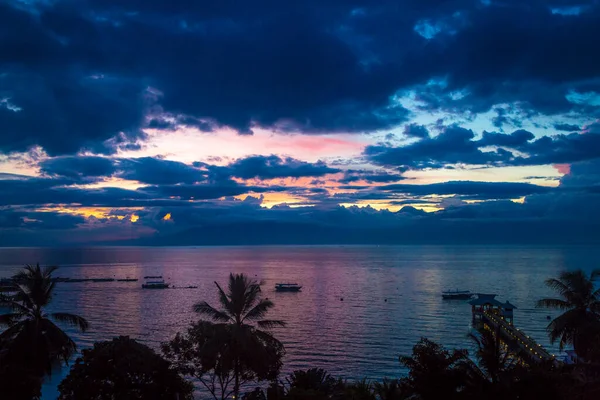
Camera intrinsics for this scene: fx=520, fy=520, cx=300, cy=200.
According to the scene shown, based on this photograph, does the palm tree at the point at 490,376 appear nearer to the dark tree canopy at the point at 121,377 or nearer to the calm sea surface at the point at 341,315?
the dark tree canopy at the point at 121,377

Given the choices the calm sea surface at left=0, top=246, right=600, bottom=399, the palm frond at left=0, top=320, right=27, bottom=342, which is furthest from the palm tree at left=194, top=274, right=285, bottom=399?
the calm sea surface at left=0, top=246, right=600, bottom=399

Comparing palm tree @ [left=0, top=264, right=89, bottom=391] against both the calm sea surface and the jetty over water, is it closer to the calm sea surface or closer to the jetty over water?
the calm sea surface

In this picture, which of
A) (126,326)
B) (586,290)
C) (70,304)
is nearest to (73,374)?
(586,290)

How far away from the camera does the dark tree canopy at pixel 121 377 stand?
25.0 m

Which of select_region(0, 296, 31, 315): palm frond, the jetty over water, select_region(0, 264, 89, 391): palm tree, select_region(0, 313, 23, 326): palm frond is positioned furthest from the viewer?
the jetty over water

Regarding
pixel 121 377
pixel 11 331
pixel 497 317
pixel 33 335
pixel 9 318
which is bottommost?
pixel 497 317

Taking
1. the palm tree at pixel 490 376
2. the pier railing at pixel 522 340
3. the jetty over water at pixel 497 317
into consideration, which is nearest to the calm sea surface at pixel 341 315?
the jetty over water at pixel 497 317

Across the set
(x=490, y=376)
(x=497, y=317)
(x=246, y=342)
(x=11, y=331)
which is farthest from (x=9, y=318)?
(x=497, y=317)

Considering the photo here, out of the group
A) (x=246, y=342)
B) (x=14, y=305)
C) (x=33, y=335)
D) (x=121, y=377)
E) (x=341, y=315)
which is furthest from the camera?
(x=341, y=315)

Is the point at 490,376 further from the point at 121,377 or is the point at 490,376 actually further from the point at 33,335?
the point at 33,335

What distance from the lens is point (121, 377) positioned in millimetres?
25156

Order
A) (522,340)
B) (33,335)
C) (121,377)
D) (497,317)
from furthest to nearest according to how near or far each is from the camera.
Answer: (497,317)
(522,340)
(33,335)
(121,377)

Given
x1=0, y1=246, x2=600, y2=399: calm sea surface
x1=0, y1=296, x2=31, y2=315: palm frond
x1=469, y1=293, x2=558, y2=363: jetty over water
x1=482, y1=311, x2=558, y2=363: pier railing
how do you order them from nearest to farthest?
x1=0, y1=296, x2=31, y2=315: palm frond
x1=482, y1=311, x2=558, y2=363: pier railing
x1=469, y1=293, x2=558, y2=363: jetty over water
x1=0, y1=246, x2=600, y2=399: calm sea surface

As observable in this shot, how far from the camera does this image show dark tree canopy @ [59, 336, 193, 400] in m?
25.0
